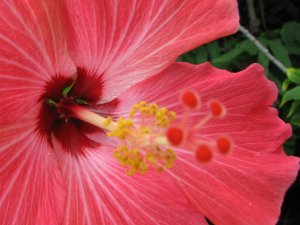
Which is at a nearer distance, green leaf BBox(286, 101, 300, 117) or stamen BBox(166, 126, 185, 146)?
stamen BBox(166, 126, 185, 146)

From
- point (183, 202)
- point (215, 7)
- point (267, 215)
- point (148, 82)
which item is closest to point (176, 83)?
point (148, 82)

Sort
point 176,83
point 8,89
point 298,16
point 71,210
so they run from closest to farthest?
point 8,89
point 71,210
point 176,83
point 298,16

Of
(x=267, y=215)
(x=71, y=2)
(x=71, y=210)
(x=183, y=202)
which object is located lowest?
(x=267, y=215)

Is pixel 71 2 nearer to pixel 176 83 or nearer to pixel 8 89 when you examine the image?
pixel 8 89

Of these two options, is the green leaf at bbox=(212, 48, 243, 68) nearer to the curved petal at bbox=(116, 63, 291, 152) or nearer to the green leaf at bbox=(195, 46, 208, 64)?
the green leaf at bbox=(195, 46, 208, 64)

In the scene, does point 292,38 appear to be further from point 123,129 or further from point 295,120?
point 123,129

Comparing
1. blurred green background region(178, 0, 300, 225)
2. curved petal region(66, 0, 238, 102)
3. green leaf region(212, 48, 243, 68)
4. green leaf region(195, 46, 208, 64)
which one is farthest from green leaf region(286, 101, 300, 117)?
curved petal region(66, 0, 238, 102)

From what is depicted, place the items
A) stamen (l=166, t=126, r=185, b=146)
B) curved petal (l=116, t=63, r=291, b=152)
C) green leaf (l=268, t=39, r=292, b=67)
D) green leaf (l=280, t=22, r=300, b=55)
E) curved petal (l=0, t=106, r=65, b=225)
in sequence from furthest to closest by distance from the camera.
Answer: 1. green leaf (l=280, t=22, r=300, b=55)
2. green leaf (l=268, t=39, r=292, b=67)
3. curved petal (l=116, t=63, r=291, b=152)
4. curved petal (l=0, t=106, r=65, b=225)
5. stamen (l=166, t=126, r=185, b=146)

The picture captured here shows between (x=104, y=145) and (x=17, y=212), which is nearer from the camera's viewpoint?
(x=17, y=212)

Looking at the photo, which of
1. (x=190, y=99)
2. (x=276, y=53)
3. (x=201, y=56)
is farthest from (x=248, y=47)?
(x=190, y=99)
